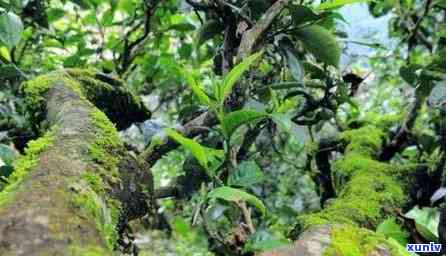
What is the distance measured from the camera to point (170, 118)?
270 cm

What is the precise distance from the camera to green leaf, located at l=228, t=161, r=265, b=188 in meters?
1.15

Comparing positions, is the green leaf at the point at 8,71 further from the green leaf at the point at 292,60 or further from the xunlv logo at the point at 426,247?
the xunlv logo at the point at 426,247

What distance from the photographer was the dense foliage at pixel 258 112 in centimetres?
117

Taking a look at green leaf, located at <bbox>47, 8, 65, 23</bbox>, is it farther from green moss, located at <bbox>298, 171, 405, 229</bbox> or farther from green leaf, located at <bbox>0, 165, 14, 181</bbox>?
green moss, located at <bbox>298, 171, 405, 229</bbox>

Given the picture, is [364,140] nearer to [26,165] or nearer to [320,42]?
[320,42]

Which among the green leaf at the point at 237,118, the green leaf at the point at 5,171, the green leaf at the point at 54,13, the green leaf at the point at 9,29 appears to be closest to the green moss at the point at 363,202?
the green leaf at the point at 237,118

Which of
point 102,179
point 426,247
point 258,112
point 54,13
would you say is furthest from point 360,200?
point 54,13

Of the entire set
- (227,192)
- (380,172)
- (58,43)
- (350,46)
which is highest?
(58,43)

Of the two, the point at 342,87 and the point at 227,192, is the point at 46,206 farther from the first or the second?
the point at 342,87

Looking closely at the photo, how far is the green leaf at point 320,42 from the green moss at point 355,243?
0.54 metres

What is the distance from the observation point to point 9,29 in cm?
138

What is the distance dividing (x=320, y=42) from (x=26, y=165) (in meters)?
0.76

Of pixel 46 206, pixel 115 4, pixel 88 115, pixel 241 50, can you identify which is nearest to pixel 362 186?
pixel 241 50

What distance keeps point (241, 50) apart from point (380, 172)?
25.8 inches
